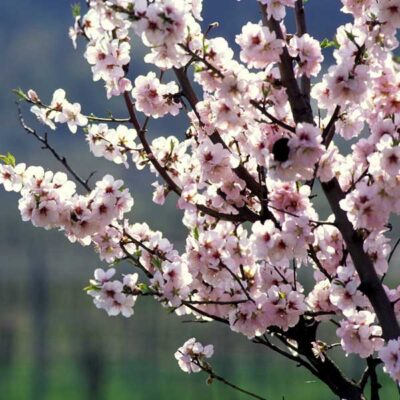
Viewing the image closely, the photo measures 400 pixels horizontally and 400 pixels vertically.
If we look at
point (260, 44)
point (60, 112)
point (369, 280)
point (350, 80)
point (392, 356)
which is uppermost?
point (60, 112)

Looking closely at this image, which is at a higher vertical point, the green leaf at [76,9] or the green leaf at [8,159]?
the green leaf at [76,9]

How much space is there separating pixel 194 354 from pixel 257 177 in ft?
1.90

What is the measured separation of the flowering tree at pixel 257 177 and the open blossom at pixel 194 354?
51 millimetres

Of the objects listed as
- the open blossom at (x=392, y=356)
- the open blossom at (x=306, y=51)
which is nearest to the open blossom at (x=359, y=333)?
the open blossom at (x=392, y=356)

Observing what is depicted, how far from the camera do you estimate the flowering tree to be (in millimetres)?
2035

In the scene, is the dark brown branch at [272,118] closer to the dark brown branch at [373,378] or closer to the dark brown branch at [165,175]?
the dark brown branch at [165,175]

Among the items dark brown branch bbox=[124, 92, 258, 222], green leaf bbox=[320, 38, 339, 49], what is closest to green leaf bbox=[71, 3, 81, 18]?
dark brown branch bbox=[124, 92, 258, 222]

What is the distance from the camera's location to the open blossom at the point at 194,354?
256cm

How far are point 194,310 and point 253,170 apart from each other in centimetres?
44

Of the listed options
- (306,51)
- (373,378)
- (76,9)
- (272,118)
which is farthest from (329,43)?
(373,378)

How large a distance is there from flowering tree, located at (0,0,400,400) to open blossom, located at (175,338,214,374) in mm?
51

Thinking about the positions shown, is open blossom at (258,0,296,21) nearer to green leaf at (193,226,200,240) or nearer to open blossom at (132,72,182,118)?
open blossom at (132,72,182,118)

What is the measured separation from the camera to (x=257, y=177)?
243cm

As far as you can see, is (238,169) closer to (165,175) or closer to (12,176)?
(165,175)
